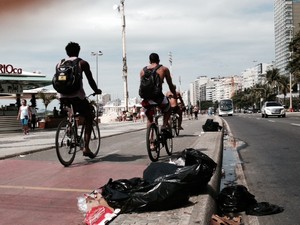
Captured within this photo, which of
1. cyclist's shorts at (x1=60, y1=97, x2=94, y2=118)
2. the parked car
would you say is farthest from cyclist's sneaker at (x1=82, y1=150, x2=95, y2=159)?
the parked car

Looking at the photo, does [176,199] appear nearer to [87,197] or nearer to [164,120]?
[87,197]

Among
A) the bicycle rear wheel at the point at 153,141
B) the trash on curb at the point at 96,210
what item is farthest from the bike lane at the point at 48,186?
the bicycle rear wheel at the point at 153,141

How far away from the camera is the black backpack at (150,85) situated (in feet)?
22.2

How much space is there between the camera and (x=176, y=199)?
367 cm

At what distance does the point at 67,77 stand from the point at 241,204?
3.20 metres

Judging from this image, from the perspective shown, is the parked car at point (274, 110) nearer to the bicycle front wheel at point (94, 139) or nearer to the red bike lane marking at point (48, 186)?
the bicycle front wheel at point (94, 139)

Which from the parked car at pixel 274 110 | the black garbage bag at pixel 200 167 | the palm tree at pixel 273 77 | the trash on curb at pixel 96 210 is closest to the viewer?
the trash on curb at pixel 96 210

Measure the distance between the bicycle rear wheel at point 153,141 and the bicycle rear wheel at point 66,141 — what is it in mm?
1251

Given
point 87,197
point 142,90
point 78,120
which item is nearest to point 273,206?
point 87,197

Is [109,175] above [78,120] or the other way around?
the other way around

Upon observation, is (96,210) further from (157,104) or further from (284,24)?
(284,24)

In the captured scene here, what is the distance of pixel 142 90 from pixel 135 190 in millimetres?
3284

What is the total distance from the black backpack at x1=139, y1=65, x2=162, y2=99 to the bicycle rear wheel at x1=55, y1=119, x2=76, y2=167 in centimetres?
130

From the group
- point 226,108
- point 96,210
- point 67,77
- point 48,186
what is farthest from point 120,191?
point 226,108
